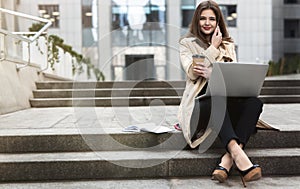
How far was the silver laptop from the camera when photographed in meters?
2.25

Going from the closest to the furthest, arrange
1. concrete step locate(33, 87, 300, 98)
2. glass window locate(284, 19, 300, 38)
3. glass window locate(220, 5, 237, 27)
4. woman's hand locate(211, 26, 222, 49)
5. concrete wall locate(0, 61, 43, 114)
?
woman's hand locate(211, 26, 222, 49) < concrete wall locate(0, 61, 43, 114) < concrete step locate(33, 87, 300, 98) < glass window locate(220, 5, 237, 27) < glass window locate(284, 19, 300, 38)

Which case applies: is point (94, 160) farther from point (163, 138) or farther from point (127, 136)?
point (163, 138)

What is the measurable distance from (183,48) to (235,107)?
1.98ft

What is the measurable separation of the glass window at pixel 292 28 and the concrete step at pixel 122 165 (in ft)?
71.4

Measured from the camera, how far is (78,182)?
2.33 meters

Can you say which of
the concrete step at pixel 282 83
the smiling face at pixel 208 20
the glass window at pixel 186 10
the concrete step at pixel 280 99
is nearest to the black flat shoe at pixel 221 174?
the smiling face at pixel 208 20

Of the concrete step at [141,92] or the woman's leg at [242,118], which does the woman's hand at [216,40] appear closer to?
the woman's leg at [242,118]

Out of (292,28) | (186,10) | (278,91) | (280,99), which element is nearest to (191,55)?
(280,99)

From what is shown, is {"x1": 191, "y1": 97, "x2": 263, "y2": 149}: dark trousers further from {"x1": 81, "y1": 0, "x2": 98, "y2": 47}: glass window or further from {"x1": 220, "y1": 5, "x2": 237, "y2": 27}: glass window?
{"x1": 220, "y1": 5, "x2": 237, "y2": 27}: glass window

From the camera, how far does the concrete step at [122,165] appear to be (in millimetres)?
2373

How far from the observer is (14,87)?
187 inches

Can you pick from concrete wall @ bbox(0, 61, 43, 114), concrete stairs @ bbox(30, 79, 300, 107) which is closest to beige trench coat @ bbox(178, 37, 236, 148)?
concrete stairs @ bbox(30, 79, 300, 107)

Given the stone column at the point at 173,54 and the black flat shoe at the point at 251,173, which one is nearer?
the black flat shoe at the point at 251,173

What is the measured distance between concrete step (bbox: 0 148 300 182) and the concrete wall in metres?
2.06
